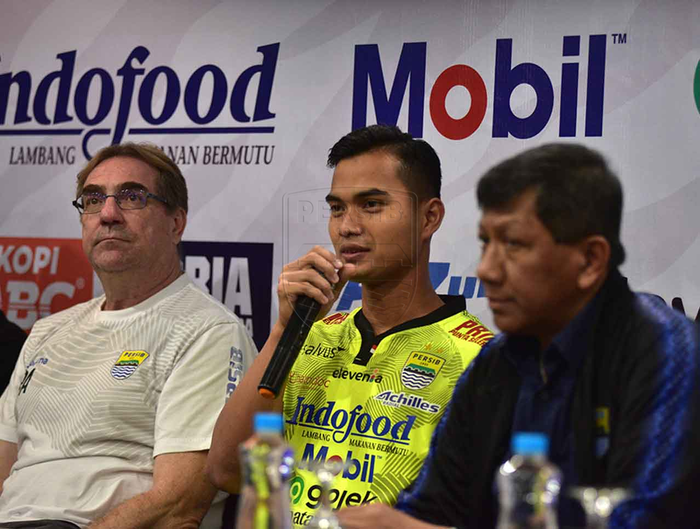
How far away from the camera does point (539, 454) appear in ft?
3.51

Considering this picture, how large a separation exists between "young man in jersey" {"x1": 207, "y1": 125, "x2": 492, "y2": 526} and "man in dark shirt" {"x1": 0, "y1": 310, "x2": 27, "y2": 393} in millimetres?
1249

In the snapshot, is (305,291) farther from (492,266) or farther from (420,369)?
(492,266)

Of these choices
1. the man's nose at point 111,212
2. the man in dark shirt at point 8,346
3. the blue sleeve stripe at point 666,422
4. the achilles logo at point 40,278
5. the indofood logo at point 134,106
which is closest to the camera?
the blue sleeve stripe at point 666,422

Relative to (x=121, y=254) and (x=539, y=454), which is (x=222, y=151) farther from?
(x=539, y=454)

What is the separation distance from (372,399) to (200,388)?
0.55 meters

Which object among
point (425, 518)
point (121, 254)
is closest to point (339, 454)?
point (425, 518)

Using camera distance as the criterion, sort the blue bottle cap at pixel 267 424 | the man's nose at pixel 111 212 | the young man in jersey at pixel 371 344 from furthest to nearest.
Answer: the man's nose at pixel 111 212, the young man in jersey at pixel 371 344, the blue bottle cap at pixel 267 424

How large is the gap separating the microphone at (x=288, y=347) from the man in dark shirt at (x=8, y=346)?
5.41 ft

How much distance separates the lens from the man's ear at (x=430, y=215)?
2.44 meters

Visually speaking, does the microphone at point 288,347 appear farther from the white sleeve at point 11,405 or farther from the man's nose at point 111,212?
the white sleeve at point 11,405

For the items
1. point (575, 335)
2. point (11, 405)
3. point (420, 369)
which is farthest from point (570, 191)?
point (11, 405)

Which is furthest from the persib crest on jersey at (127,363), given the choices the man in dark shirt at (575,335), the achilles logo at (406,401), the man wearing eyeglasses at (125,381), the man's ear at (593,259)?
the man's ear at (593,259)

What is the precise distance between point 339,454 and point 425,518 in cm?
47

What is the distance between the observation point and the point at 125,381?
2.59 m
